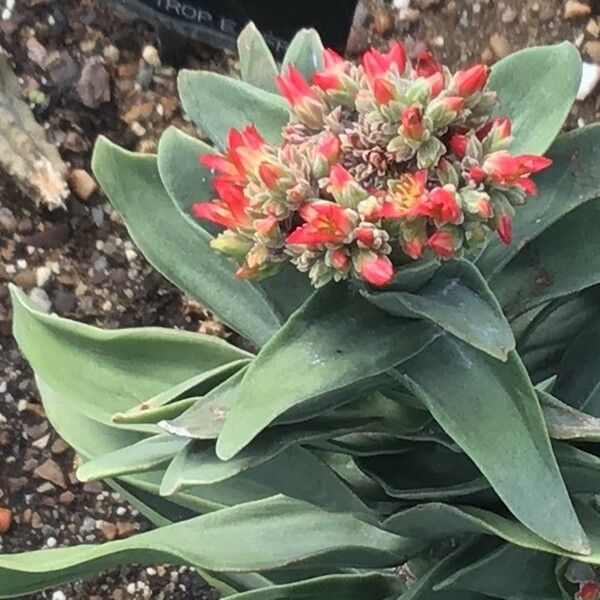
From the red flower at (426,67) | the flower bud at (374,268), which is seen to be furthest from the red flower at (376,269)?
the red flower at (426,67)

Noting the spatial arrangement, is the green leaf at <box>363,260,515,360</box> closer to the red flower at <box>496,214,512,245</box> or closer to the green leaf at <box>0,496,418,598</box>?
the red flower at <box>496,214,512,245</box>

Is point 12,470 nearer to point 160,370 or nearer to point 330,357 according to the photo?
point 160,370

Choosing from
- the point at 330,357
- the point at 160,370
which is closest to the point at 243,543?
the point at 160,370

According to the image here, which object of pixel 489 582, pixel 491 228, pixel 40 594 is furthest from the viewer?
pixel 40 594

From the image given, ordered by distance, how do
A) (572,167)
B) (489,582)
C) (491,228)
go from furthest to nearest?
(489,582) → (572,167) → (491,228)

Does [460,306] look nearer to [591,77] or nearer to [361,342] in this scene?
[361,342]

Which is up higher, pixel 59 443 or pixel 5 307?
pixel 5 307

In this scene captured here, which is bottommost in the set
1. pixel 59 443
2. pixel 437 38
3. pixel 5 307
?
pixel 59 443
